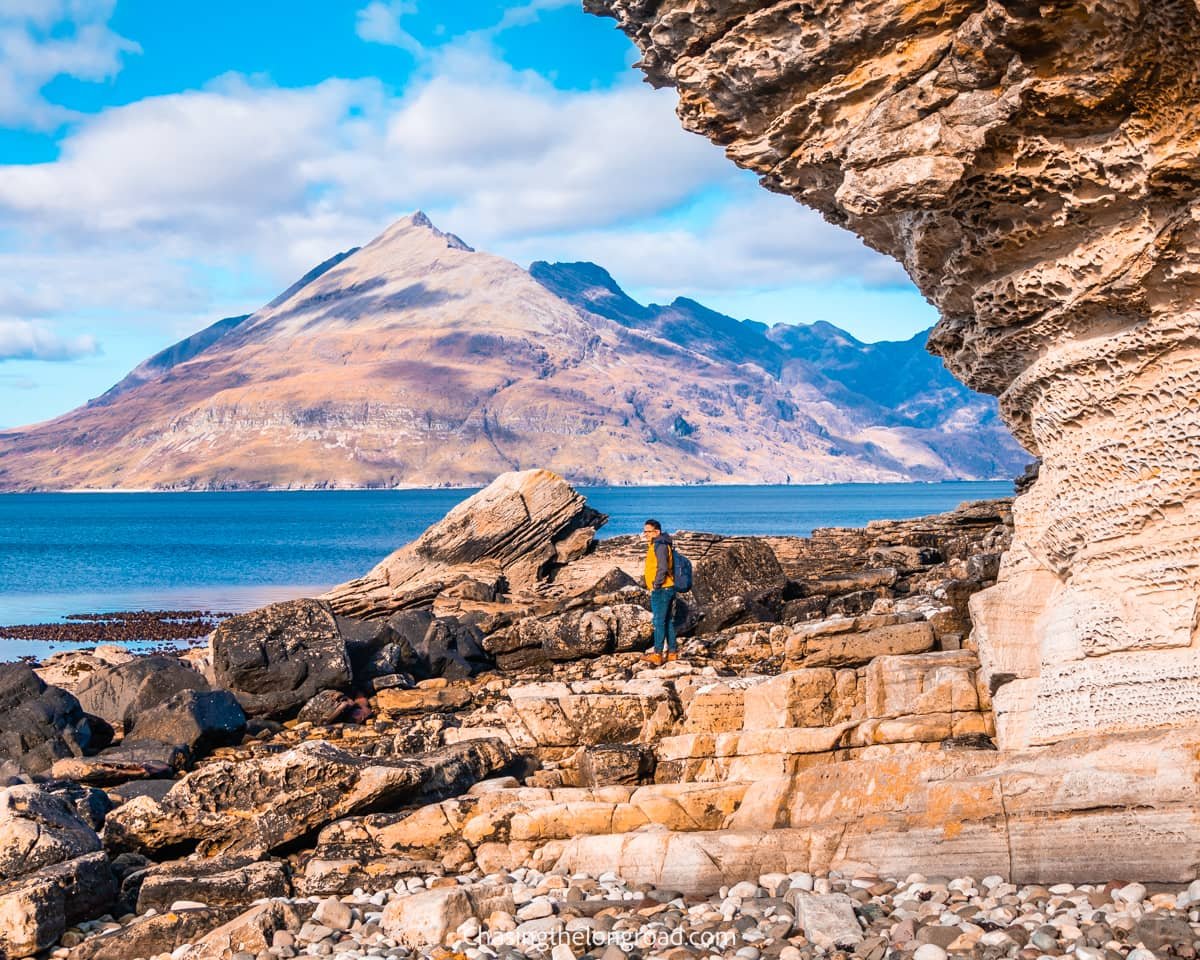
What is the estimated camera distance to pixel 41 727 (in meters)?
16.1

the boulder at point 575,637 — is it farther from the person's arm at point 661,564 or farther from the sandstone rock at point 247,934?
the sandstone rock at point 247,934

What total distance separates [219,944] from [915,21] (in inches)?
351

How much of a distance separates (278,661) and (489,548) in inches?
469

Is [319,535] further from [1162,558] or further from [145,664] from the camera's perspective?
[1162,558]

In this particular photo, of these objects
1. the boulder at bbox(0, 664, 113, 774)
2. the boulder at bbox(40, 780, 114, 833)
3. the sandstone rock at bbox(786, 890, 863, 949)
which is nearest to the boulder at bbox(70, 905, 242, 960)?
the boulder at bbox(40, 780, 114, 833)

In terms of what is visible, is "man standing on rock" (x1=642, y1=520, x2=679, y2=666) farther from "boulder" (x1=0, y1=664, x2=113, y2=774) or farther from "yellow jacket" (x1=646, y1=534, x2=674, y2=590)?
"boulder" (x1=0, y1=664, x2=113, y2=774)

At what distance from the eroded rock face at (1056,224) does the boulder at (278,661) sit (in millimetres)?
10880

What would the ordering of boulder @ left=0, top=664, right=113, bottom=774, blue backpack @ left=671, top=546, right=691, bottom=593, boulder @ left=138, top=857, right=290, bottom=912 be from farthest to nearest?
blue backpack @ left=671, top=546, right=691, bottom=593 → boulder @ left=0, top=664, right=113, bottom=774 → boulder @ left=138, top=857, right=290, bottom=912

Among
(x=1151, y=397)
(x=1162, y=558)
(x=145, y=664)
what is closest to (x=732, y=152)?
(x=1151, y=397)

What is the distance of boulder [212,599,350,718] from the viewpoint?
1816cm

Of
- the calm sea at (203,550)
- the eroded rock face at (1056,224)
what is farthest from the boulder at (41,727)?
the calm sea at (203,550)

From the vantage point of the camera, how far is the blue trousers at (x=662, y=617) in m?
18.1

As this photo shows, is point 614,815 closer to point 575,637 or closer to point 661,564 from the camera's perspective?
point 661,564

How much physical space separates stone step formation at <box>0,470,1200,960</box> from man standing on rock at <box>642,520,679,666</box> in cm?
52
